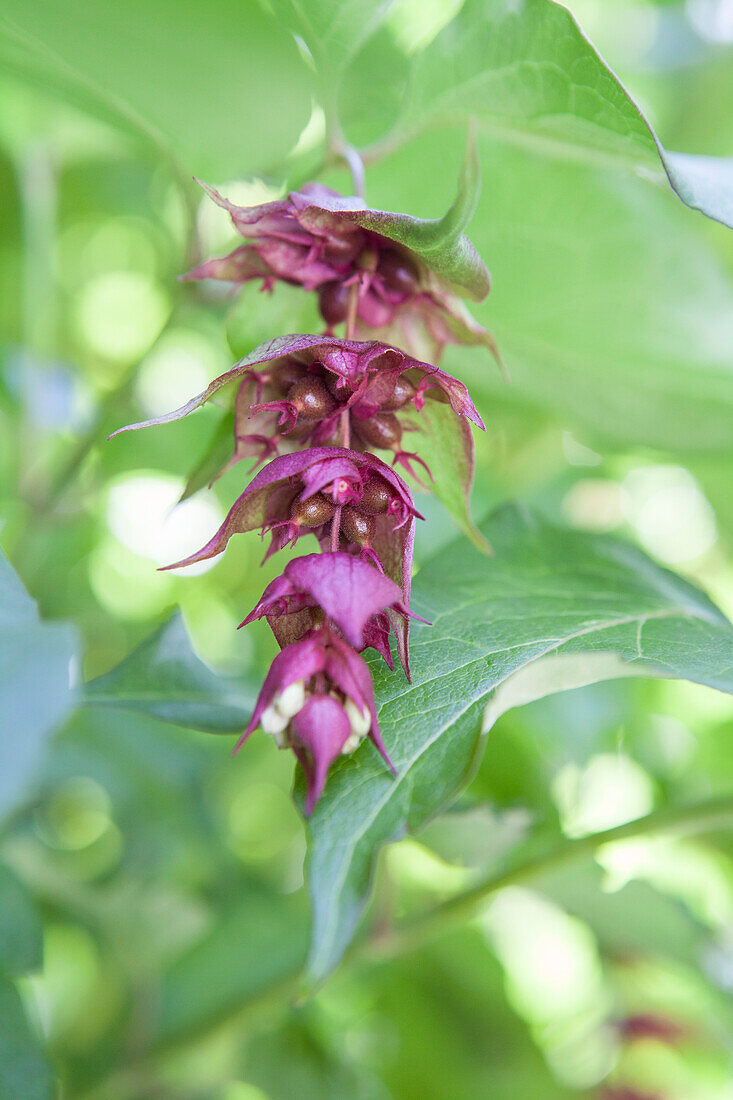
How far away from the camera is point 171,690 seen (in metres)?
0.41

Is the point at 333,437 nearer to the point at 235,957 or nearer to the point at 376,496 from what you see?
the point at 376,496

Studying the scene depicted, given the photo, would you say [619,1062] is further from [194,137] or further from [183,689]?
[194,137]

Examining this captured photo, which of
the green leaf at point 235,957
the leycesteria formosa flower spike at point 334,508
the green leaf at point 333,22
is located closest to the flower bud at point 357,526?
the leycesteria formosa flower spike at point 334,508

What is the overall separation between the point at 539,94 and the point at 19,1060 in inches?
20.8

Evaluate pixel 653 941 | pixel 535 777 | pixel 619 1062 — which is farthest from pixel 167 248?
pixel 619 1062

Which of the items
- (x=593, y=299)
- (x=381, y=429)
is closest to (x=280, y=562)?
(x=593, y=299)

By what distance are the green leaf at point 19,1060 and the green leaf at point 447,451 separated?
1.19 feet

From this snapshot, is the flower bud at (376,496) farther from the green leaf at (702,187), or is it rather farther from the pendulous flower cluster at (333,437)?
the green leaf at (702,187)

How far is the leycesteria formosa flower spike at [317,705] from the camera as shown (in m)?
0.28

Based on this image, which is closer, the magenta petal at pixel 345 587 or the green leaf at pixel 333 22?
the magenta petal at pixel 345 587

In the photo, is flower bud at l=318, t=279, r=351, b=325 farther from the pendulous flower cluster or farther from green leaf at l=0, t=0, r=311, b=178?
green leaf at l=0, t=0, r=311, b=178

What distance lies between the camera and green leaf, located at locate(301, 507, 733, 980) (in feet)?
0.90

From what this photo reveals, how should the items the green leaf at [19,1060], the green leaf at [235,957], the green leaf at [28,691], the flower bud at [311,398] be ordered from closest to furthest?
the green leaf at [28,691], the flower bud at [311,398], the green leaf at [19,1060], the green leaf at [235,957]

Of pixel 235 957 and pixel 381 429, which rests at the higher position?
pixel 381 429
